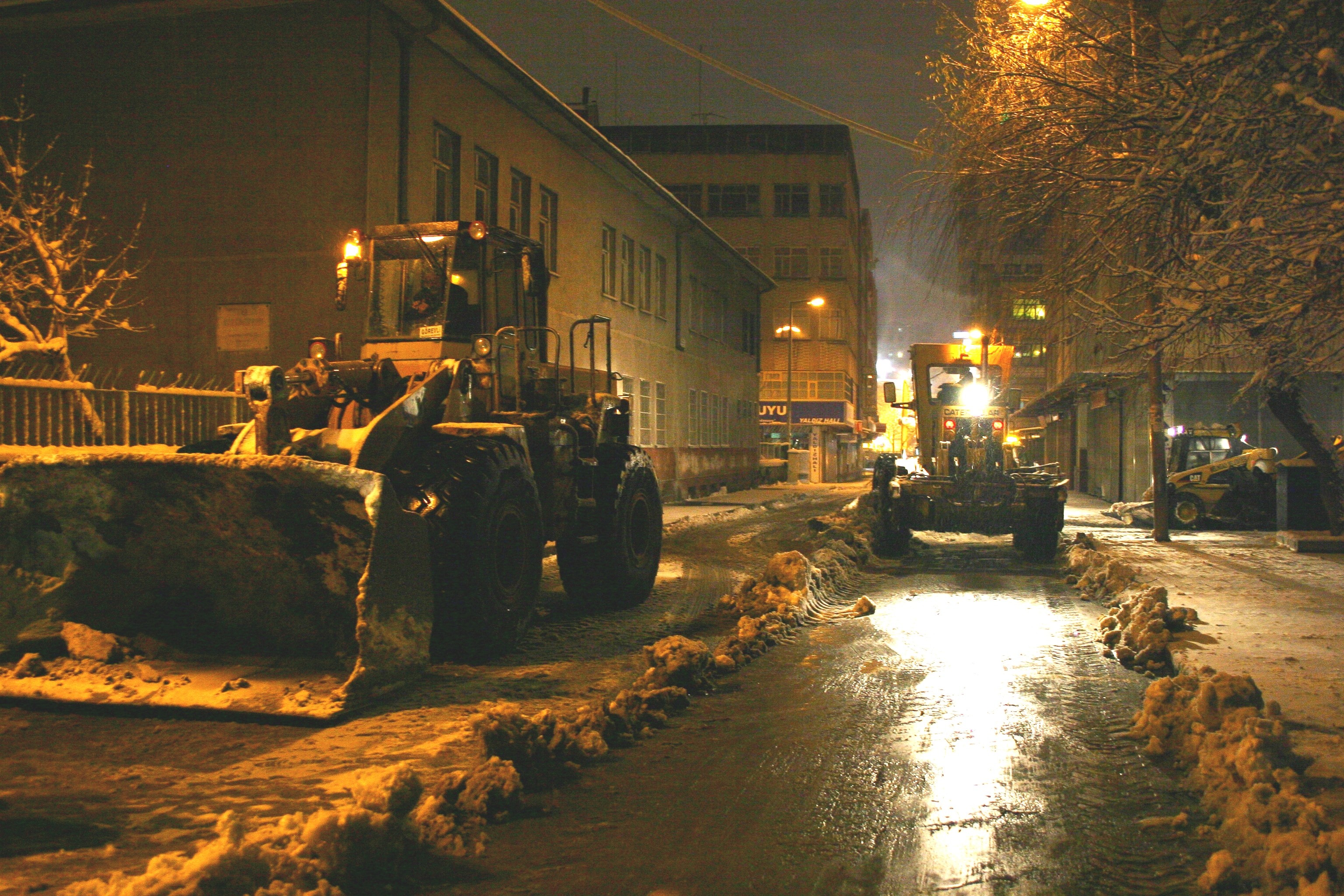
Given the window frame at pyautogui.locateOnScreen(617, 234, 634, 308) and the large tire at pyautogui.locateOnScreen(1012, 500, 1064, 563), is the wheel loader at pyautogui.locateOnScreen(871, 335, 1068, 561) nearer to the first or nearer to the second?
the large tire at pyautogui.locateOnScreen(1012, 500, 1064, 563)

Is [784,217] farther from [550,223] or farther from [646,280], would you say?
[550,223]

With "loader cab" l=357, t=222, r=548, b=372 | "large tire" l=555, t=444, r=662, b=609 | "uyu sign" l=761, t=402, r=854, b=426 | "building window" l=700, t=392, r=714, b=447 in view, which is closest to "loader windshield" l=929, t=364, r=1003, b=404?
"large tire" l=555, t=444, r=662, b=609

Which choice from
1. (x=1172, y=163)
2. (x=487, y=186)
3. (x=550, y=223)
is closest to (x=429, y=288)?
(x=1172, y=163)

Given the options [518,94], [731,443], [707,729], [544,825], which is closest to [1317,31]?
[707,729]

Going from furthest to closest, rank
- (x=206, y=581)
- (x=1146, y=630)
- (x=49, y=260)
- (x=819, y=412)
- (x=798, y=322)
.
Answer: (x=798, y=322) < (x=819, y=412) < (x=49, y=260) < (x=1146, y=630) < (x=206, y=581)

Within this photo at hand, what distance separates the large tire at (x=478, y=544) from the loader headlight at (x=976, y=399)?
10248 mm

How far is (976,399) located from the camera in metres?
16.8

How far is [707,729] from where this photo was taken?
612 centimetres

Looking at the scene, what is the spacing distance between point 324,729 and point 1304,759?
492 cm

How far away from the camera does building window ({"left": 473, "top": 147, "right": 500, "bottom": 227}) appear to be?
18.8 metres

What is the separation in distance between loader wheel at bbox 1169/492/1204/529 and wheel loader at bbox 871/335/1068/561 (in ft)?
18.7

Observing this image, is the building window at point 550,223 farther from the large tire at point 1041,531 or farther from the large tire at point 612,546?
the large tire at point 612,546

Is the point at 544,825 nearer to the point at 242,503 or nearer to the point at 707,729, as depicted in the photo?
the point at 707,729

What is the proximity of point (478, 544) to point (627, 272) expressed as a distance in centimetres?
2097
